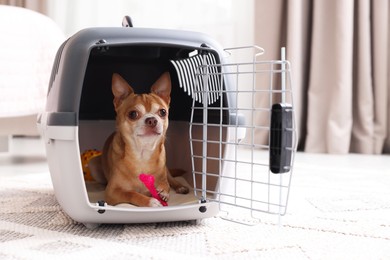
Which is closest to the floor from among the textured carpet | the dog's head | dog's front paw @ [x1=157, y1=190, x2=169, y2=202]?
the textured carpet

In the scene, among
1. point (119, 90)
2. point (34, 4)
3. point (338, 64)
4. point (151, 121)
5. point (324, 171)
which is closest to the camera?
point (151, 121)

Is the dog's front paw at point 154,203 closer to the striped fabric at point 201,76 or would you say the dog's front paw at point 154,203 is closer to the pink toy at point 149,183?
the pink toy at point 149,183

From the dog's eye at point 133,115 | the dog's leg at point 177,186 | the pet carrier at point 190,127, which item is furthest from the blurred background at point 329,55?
the dog's eye at point 133,115

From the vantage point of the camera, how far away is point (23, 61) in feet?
7.38

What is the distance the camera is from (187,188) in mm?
1413

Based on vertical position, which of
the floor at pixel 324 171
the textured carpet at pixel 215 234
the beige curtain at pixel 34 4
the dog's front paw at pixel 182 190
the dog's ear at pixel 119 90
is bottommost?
the floor at pixel 324 171

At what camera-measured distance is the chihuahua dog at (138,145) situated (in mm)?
1196

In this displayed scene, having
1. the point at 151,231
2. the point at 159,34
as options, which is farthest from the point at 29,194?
the point at 159,34

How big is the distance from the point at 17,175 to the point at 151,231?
1.10 metres

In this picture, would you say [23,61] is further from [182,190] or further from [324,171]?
[324,171]

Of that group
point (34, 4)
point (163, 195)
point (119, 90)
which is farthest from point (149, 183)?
point (34, 4)

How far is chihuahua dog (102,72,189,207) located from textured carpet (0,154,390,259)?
4.0 inches

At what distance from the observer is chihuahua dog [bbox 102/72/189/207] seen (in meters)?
1.20

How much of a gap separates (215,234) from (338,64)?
2089 mm
